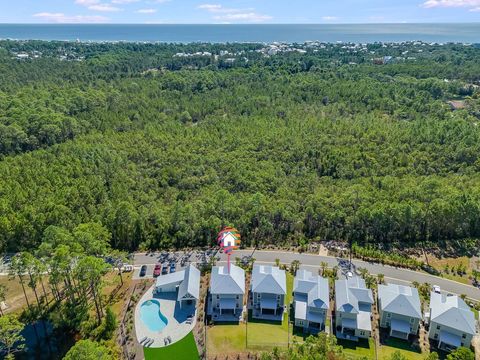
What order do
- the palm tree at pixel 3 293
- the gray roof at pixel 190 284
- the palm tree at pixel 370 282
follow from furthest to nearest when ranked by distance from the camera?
the palm tree at pixel 370 282, the gray roof at pixel 190 284, the palm tree at pixel 3 293

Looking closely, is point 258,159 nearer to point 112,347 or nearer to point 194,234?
point 194,234

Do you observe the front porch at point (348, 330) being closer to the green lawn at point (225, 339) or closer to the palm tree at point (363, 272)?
the palm tree at point (363, 272)

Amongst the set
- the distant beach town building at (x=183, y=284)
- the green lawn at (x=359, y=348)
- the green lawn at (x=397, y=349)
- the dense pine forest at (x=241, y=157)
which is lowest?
the green lawn at (x=397, y=349)

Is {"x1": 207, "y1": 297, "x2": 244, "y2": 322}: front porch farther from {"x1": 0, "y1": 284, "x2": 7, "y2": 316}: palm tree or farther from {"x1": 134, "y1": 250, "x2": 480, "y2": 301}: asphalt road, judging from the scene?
{"x1": 0, "y1": 284, "x2": 7, "y2": 316}: palm tree

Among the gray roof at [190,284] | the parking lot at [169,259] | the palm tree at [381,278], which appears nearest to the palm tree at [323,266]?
the palm tree at [381,278]

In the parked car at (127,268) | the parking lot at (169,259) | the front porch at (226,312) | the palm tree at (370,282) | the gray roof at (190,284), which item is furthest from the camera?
the parking lot at (169,259)

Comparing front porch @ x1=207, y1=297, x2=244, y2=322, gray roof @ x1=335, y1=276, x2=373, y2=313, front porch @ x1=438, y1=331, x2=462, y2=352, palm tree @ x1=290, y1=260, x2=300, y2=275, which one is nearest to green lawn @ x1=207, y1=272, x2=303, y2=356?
front porch @ x1=207, y1=297, x2=244, y2=322

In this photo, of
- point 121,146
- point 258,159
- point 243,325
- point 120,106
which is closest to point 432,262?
point 243,325
